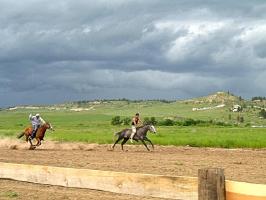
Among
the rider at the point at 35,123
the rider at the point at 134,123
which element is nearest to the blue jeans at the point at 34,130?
the rider at the point at 35,123

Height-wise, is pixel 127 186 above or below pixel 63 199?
above

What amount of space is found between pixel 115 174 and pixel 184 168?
528 inches

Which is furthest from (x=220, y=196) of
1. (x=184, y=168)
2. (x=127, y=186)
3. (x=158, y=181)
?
(x=184, y=168)

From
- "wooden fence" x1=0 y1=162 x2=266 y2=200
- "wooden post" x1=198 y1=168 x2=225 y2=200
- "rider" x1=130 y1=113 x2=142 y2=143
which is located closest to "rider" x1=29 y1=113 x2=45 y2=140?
"rider" x1=130 y1=113 x2=142 y2=143

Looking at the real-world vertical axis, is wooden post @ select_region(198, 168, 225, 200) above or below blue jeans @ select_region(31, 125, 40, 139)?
below

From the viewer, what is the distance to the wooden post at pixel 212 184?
5227mm

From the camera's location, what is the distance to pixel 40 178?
830 centimetres

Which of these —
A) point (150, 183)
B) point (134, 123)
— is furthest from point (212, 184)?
point (134, 123)

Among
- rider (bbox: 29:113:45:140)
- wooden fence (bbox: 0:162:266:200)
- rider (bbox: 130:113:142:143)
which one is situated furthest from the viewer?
rider (bbox: 29:113:45:140)

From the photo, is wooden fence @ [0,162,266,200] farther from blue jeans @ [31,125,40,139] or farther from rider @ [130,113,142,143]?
blue jeans @ [31,125,40,139]

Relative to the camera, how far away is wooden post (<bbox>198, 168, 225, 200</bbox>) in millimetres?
5227

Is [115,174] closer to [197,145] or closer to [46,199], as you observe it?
[46,199]

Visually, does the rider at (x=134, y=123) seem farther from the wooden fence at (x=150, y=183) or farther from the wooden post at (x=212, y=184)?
the wooden post at (x=212, y=184)

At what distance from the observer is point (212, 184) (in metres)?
5.28
